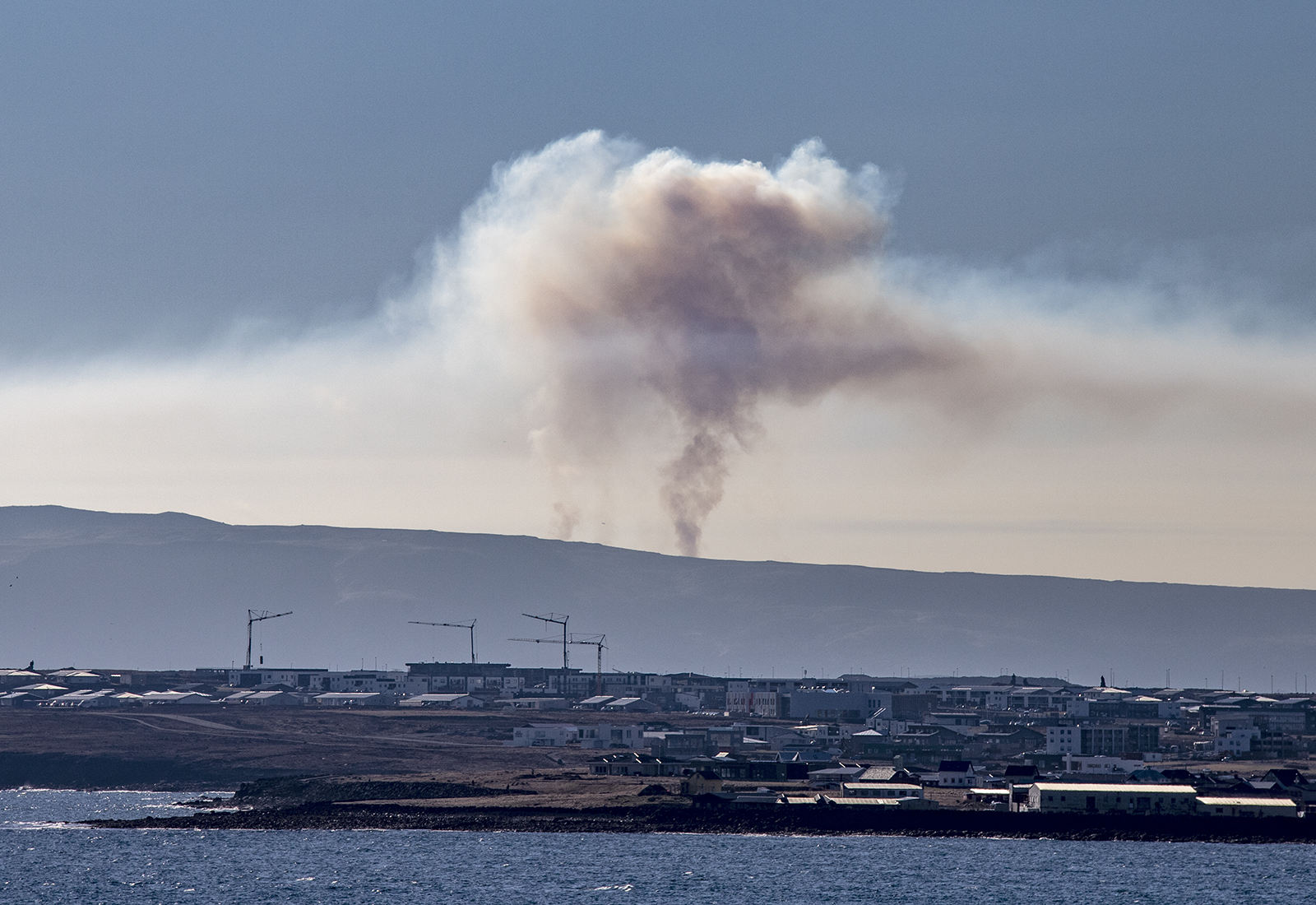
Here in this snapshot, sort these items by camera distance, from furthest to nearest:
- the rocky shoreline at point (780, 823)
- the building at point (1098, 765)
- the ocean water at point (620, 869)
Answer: the building at point (1098, 765)
the rocky shoreline at point (780, 823)
the ocean water at point (620, 869)

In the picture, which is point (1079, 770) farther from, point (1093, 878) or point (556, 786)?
point (1093, 878)

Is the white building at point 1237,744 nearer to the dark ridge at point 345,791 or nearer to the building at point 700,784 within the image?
the building at point 700,784

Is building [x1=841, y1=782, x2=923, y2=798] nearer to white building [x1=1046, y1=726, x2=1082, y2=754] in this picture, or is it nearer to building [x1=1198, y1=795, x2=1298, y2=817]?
building [x1=1198, y1=795, x2=1298, y2=817]

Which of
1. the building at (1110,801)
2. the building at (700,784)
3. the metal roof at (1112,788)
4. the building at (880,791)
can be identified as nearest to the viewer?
the building at (1110,801)

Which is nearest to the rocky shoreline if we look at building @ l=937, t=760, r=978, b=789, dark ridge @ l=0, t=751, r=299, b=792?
building @ l=937, t=760, r=978, b=789

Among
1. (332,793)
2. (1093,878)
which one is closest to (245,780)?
(332,793)

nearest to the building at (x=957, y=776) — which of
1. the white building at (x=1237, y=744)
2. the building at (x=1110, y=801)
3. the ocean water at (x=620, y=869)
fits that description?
the building at (x=1110, y=801)
